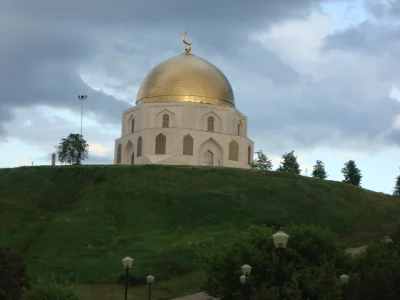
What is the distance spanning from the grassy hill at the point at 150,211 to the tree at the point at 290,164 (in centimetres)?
1097

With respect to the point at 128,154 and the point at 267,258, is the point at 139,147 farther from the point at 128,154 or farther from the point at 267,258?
the point at 267,258

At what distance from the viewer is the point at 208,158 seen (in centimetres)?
6656

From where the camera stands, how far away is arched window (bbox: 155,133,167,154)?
6519cm

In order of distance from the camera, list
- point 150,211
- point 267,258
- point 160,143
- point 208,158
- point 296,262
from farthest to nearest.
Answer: point 208,158 → point 160,143 → point 150,211 → point 296,262 → point 267,258

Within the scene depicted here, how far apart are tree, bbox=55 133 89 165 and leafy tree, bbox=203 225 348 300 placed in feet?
154

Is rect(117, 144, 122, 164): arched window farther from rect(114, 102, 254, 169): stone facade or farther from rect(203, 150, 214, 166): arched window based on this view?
rect(203, 150, 214, 166): arched window

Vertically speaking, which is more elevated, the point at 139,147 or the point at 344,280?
the point at 139,147

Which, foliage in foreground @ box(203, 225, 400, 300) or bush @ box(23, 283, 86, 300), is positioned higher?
foliage in foreground @ box(203, 225, 400, 300)

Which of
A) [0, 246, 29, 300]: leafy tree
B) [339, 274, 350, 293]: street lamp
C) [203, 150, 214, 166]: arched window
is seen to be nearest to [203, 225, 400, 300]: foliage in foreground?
[339, 274, 350, 293]: street lamp

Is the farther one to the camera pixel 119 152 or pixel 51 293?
pixel 119 152

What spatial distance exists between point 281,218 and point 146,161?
55.4 feet

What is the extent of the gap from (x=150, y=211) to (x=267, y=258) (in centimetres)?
2504

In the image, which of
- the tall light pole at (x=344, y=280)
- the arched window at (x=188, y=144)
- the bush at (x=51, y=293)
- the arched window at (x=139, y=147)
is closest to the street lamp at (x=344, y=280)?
the tall light pole at (x=344, y=280)

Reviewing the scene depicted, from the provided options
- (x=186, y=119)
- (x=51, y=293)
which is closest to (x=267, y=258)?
(x=51, y=293)
